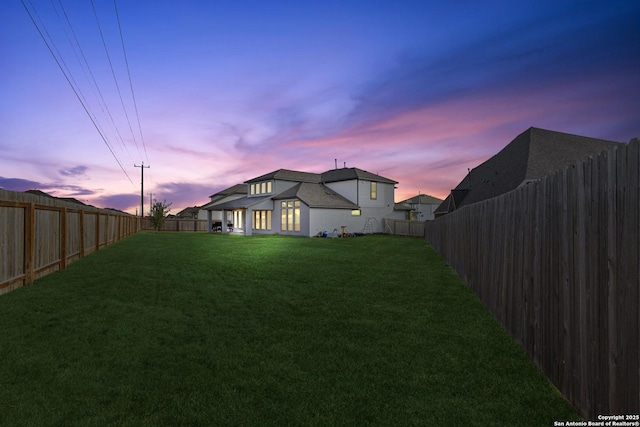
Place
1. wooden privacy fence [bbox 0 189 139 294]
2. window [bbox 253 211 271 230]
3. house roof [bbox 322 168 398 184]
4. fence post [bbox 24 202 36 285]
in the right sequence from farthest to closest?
house roof [bbox 322 168 398 184] → window [bbox 253 211 271 230] → fence post [bbox 24 202 36 285] → wooden privacy fence [bbox 0 189 139 294]

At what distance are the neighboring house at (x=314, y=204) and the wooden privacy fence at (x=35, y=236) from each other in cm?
1931

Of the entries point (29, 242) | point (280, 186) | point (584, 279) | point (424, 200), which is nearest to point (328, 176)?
point (280, 186)

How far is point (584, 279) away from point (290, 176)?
34.7 metres

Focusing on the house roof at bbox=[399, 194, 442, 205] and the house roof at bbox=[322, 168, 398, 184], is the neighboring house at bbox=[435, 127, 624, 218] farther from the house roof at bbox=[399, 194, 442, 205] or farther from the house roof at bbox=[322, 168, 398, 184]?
the house roof at bbox=[399, 194, 442, 205]

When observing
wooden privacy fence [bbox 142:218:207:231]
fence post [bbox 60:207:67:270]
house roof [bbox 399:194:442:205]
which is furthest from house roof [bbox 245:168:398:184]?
house roof [bbox 399:194:442:205]

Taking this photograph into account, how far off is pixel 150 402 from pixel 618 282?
3.88m

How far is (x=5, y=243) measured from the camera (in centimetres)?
711

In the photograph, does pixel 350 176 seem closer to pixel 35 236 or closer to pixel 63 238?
pixel 63 238

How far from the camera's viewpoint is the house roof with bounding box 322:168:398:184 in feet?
117

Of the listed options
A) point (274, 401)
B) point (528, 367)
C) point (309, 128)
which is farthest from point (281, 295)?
point (309, 128)

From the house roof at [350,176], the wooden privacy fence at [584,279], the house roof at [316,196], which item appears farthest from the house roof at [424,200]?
the wooden privacy fence at [584,279]

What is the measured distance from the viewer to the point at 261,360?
156 inches

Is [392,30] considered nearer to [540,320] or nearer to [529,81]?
[529,81]

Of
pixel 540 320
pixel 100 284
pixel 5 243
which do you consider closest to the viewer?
pixel 540 320
